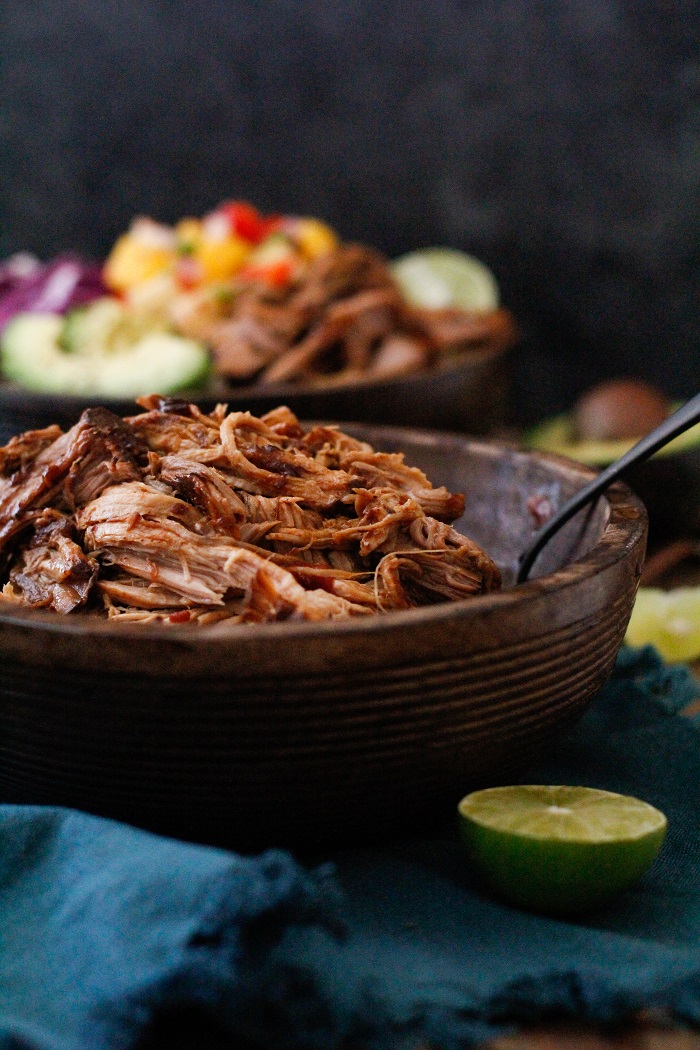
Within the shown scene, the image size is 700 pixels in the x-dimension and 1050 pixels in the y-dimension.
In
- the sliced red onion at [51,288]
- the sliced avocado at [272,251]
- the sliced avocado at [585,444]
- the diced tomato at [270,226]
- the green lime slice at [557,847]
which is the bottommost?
the sliced avocado at [585,444]

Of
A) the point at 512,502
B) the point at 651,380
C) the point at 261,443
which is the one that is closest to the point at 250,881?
the point at 261,443

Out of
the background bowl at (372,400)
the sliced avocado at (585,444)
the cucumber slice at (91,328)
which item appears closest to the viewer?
the background bowl at (372,400)

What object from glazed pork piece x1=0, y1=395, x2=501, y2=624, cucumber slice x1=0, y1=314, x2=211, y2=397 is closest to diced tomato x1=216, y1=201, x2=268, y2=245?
cucumber slice x1=0, y1=314, x2=211, y2=397

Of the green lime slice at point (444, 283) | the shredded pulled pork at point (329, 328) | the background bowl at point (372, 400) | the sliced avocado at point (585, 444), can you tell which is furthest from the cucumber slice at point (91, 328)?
the sliced avocado at point (585, 444)

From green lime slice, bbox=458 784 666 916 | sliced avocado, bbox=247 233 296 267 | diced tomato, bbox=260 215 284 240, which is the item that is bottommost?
green lime slice, bbox=458 784 666 916

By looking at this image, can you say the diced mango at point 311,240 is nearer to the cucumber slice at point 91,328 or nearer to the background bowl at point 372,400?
the cucumber slice at point 91,328

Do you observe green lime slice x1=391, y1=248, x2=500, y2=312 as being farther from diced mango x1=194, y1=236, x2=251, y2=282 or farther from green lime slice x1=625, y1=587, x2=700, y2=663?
green lime slice x1=625, y1=587, x2=700, y2=663
